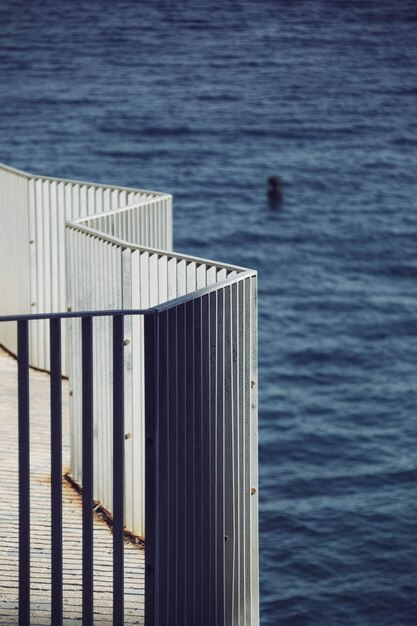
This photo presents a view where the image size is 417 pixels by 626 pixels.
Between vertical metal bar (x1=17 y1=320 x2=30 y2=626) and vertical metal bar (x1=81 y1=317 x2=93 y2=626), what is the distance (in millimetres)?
416

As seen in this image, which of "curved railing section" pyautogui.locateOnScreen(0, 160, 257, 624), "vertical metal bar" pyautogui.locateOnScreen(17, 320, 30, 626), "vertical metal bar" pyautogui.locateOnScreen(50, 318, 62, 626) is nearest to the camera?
"vertical metal bar" pyautogui.locateOnScreen(17, 320, 30, 626)

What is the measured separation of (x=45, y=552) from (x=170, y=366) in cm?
264

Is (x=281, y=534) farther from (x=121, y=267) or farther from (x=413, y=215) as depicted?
(x=413, y=215)

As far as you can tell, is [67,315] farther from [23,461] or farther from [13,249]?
[13,249]

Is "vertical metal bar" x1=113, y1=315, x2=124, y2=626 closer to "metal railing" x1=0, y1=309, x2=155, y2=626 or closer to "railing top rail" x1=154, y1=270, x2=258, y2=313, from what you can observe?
"metal railing" x1=0, y1=309, x2=155, y2=626

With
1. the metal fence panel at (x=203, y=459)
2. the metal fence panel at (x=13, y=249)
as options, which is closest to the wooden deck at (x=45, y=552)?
the metal fence panel at (x=203, y=459)

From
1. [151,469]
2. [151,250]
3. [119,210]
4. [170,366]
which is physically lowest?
[151,469]

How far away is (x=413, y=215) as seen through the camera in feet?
204

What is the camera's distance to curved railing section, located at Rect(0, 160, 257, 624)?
814 centimetres

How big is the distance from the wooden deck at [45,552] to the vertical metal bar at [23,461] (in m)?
1.07

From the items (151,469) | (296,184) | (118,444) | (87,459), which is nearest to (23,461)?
(87,459)

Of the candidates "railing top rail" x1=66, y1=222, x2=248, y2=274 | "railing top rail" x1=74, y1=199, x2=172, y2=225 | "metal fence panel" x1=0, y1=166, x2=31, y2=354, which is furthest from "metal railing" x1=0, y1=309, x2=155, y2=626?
"metal fence panel" x1=0, y1=166, x2=31, y2=354

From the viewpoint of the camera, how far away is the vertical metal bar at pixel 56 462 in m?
7.27

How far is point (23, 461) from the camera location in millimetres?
7234
